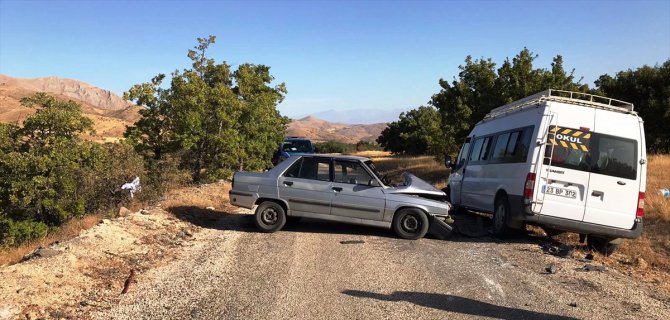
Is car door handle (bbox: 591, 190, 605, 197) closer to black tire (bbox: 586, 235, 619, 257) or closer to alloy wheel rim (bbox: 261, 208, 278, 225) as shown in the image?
black tire (bbox: 586, 235, 619, 257)

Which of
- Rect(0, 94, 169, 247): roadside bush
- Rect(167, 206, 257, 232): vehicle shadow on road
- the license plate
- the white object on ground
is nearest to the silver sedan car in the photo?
Rect(167, 206, 257, 232): vehicle shadow on road

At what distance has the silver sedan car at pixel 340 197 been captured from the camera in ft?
29.6

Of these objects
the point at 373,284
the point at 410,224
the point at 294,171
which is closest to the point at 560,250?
the point at 410,224

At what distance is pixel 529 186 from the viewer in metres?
8.34

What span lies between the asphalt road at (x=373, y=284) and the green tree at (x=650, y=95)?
21517mm

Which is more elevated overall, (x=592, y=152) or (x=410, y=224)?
(x=592, y=152)

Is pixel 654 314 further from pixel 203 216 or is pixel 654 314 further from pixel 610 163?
pixel 203 216

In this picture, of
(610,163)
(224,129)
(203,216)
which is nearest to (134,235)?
(203,216)

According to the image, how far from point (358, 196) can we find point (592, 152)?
4.15m

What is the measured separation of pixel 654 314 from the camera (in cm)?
536

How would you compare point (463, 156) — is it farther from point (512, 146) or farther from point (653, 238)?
point (653, 238)

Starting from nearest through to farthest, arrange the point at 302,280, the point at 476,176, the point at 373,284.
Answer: the point at 373,284 < the point at 302,280 < the point at 476,176

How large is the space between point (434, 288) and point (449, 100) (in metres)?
19.2

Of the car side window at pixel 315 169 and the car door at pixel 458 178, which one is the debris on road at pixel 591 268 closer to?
the car side window at pixel 315 169
